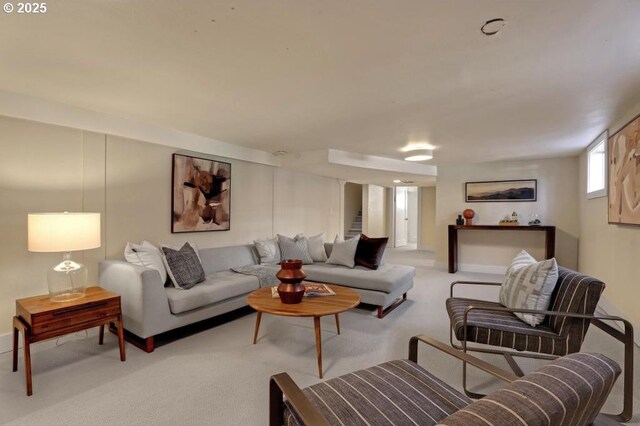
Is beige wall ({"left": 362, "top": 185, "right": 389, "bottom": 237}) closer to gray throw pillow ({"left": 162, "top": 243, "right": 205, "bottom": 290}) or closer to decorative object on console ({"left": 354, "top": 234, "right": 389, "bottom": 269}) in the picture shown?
decorative object on console ({"left": 354, "top": 234, "right": 389, "bottom": 269})

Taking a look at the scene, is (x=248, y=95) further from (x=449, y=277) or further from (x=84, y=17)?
(x=449, y=277)

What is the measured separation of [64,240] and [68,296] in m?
0.48

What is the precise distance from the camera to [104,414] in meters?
1.82

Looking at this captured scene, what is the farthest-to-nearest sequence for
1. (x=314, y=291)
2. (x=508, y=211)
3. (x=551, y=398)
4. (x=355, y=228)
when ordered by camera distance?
1. (x=355, y=228)
2. (x=508, y=211)
3. (x=314, y=291)
4. (x=551, y=398)

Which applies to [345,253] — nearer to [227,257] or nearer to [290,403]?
[227,257]

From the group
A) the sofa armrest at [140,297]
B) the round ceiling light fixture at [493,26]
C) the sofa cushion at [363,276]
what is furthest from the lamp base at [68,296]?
the round ceiling light fixture at [493,26]

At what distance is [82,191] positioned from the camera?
3.06m

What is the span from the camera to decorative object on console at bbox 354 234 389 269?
159 inches

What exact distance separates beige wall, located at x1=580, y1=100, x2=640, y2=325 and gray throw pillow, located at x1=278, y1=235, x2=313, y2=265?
3548 millimetres

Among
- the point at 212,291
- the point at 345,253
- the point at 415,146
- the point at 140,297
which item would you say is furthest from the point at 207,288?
the point at 415,146

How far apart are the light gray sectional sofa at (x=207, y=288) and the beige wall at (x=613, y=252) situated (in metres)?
2.14

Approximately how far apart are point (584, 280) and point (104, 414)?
9.89ft

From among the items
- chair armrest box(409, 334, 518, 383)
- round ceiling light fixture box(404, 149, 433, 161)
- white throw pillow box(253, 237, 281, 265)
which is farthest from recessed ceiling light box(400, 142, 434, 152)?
chair armrest box(409, 334, 518, 383)

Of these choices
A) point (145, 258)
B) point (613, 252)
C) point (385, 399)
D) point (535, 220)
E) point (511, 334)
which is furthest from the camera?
point (535, 220)
